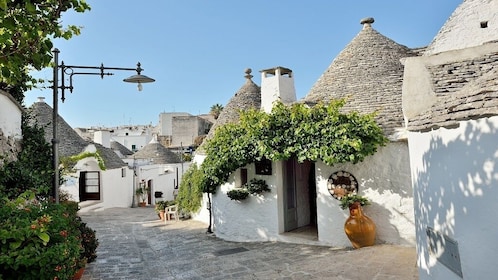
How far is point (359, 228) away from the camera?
884 cm

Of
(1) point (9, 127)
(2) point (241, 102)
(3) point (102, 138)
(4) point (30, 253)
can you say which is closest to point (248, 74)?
(2) point (241, 102)

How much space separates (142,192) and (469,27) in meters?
25.8

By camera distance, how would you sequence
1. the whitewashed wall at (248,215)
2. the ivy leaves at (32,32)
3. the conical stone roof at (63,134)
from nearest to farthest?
the ivy leaves at (32,32) → the whitewashed wall at (248,215) → the conical stone roof at (63,134)

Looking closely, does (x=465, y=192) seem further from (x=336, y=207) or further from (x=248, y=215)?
(x=248, y=215)

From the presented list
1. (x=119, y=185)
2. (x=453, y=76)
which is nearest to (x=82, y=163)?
(x=119, y=185)

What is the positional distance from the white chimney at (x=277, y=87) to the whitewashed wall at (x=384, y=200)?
4.19m

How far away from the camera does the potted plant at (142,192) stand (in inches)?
1110

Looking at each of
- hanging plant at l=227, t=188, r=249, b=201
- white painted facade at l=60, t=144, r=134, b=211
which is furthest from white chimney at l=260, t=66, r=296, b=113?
white painted facade at l=60, t=144, r=134, b=211

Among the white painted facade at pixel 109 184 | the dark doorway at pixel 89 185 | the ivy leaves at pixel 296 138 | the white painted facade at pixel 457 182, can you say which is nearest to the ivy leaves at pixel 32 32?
the white painted facade at pixel 457 182

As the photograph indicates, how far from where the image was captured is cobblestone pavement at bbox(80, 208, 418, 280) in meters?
7.08

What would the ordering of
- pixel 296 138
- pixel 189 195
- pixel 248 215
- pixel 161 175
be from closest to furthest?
pixel 296 138 → pixel 248 215 → pixel 189 195 → pixel 161 175

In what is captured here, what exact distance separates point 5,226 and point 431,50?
12178 mm

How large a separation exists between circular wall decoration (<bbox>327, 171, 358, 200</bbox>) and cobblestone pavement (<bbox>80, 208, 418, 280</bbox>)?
162 cm

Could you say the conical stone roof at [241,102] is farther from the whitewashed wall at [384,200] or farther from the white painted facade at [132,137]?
the white painted facade at [132,137]
